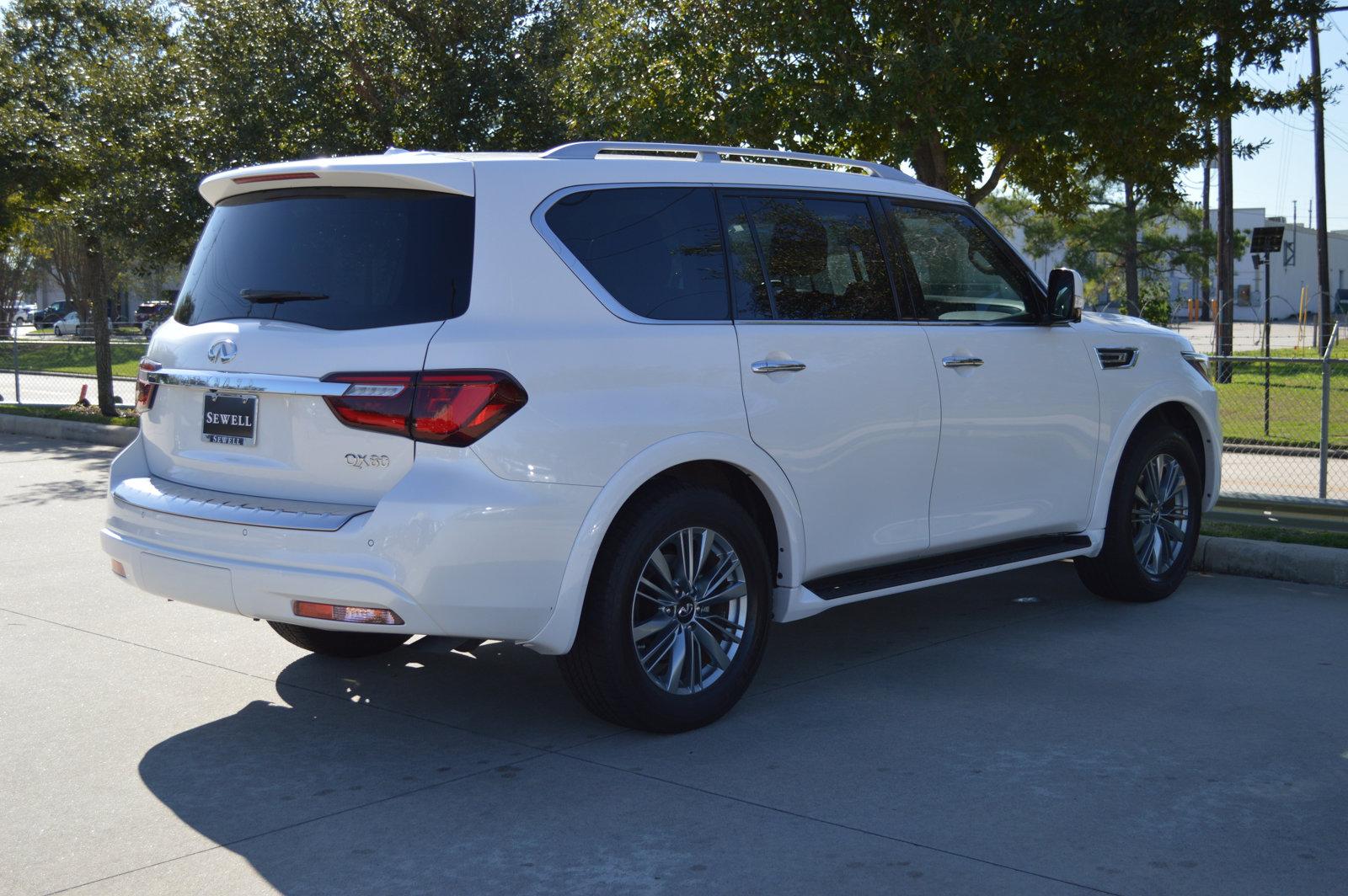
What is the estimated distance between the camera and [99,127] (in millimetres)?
16438

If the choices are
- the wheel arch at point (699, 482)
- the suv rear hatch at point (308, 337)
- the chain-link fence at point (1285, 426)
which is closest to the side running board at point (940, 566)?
the wheel arch at point (699, 482)

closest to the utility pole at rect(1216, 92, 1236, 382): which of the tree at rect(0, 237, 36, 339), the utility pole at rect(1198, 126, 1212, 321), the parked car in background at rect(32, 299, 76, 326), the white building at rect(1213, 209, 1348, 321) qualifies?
the utility pole at rect(1198, 126, 1212, 321)

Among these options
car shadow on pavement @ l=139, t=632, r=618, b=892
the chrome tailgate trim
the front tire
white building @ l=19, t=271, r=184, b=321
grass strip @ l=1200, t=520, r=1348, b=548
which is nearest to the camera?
car shadow on pavement @ l=139, t=632, r=618, b=892

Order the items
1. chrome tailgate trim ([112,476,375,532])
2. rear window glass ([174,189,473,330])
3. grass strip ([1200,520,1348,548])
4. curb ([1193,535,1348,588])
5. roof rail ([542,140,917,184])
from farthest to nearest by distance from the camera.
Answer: grass strip ([1200,520,1348,548]) < curb ([1193,535,1348,588]) < roof rail ([542,140,917,184]) < rear window glass ([174,189,473,330]) < chrome tailgate trim ([112,476,375,532])

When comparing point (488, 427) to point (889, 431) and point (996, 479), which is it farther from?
point (996, 479)

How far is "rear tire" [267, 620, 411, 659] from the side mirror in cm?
323

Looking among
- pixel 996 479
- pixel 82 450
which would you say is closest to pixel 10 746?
pixel 996 479

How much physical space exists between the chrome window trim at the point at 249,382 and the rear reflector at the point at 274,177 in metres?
0.73

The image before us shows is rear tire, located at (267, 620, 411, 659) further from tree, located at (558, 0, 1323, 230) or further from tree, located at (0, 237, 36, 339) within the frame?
tree, located at (0, 237, 36, 339)

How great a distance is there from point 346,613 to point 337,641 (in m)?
1.68

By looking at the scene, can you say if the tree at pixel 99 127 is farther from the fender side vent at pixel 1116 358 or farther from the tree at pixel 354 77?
the fender side vent at pixel 1116 358

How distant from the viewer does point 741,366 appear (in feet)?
17.0

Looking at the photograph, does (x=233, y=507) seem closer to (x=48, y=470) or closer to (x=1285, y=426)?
(x=48, y=470)

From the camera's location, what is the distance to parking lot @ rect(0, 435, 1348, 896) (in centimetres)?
389
